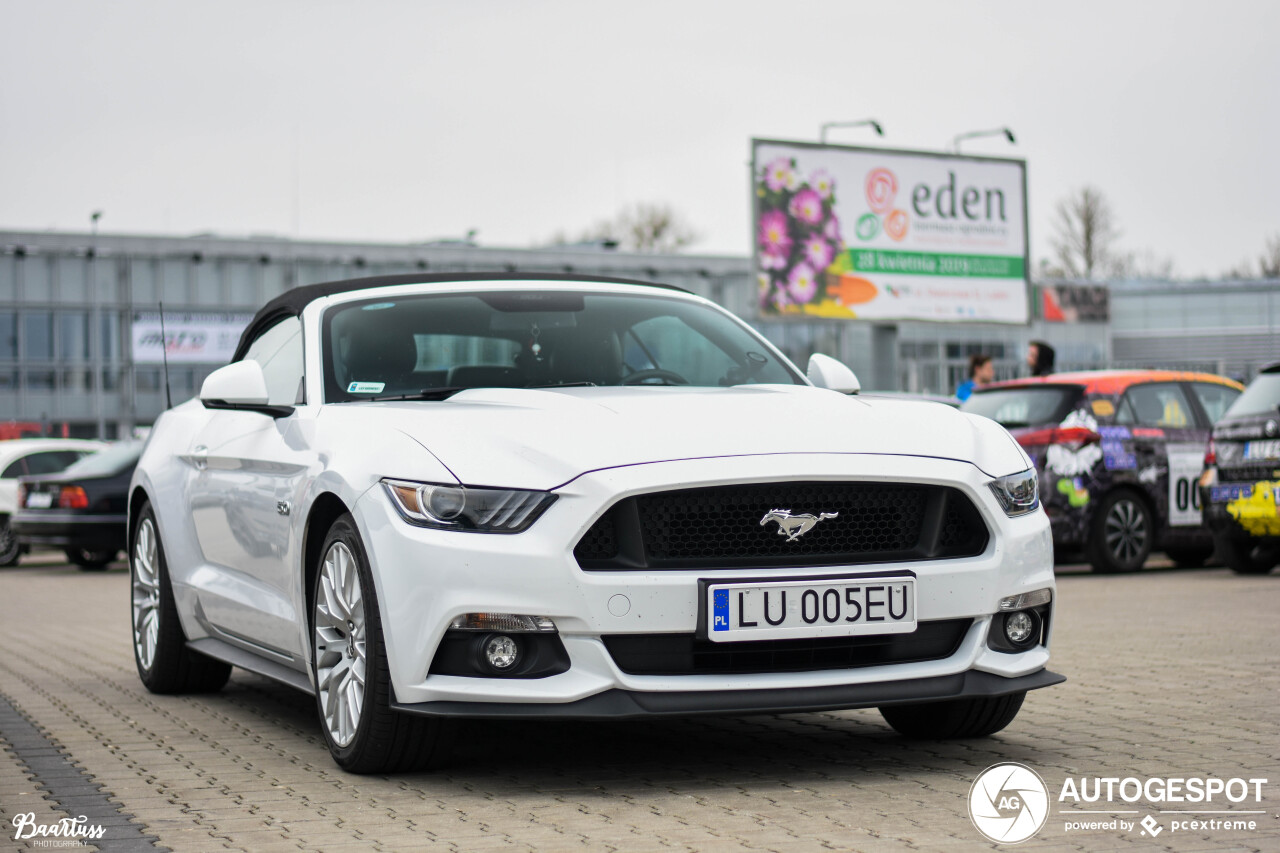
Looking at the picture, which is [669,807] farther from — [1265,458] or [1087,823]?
[1265,458]

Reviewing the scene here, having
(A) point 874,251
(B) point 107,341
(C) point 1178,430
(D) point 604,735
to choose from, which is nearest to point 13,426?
(B) point 107,341

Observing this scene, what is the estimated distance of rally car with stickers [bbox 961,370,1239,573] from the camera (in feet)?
47.3

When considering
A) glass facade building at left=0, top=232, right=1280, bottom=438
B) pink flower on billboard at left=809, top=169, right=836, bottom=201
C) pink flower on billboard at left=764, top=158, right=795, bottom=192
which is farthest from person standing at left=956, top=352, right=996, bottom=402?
glass facade building at left=0, top=232, right=1280, bottom=438

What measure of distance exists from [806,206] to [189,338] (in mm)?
32385

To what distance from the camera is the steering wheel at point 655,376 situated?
20.5 ft

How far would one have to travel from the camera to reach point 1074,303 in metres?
66.4

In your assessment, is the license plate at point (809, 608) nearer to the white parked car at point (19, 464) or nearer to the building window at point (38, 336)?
the white parked car at point (19, 464)

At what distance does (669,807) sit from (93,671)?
15.7 feet

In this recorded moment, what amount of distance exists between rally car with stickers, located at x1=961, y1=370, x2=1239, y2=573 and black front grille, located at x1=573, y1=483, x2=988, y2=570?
372 inches

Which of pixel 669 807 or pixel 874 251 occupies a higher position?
pixel 874 251

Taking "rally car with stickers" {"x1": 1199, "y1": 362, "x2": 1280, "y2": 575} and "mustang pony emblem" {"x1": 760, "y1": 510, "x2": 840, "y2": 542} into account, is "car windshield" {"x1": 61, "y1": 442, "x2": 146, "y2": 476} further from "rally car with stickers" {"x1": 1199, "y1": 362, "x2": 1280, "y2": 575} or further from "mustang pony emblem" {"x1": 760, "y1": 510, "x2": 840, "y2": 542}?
"mustang pony emblem" {"x1": 760, "y1": 510, "x2": 840, "y2": 542}

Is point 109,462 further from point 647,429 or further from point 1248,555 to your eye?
point 647,429

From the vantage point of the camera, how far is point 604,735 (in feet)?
20.2

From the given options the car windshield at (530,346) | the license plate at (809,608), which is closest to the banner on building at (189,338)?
the car windshield at (530,346)
